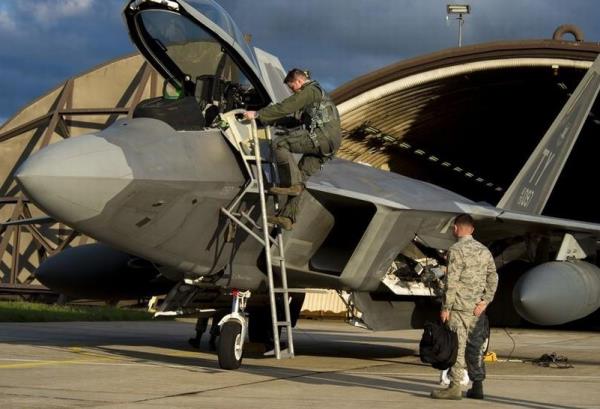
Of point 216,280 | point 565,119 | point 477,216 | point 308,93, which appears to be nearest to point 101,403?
point 216,280

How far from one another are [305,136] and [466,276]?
2501mm

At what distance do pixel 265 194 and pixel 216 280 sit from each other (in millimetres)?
1022

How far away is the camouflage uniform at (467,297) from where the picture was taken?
7.38 metres

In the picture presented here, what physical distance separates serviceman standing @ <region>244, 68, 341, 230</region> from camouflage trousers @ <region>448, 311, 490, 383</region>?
2.34 m

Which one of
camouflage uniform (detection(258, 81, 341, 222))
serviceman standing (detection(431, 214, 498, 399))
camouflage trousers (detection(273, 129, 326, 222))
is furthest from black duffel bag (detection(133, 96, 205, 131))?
serviceman standing (detection(431, 214, 498, 399))

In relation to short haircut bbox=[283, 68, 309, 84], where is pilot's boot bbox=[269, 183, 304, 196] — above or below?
below

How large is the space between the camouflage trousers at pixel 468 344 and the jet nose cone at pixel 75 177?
2.87m

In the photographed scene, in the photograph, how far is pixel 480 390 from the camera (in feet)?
24.7

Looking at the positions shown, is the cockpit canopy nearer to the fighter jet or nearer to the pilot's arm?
the fighter jet

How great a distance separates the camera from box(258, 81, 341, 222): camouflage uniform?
9156 mm

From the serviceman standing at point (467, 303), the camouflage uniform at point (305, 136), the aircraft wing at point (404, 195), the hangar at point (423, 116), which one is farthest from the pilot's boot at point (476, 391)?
the hangar at point (423, 116)

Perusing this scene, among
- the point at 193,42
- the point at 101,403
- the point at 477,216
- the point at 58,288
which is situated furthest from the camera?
the point at 58,288

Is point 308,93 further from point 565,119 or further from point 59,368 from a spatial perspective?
point 565,119

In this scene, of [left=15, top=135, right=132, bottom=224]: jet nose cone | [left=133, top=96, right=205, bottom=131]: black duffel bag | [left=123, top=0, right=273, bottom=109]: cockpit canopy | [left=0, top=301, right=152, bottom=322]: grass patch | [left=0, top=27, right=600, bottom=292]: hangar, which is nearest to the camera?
[left=15, top=135, right=132, bottom=224]: jet nose cone
